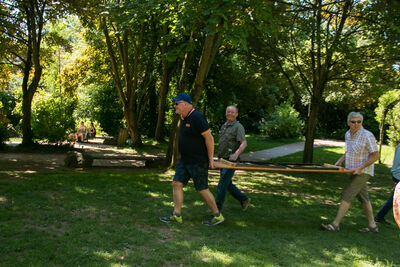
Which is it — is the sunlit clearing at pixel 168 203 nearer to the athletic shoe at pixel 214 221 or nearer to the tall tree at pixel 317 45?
the athletic shoe at pixel 214 221

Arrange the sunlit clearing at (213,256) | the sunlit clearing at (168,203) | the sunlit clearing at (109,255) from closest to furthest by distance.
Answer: the sunlit clearing at (109,255) → the sunlit clearing at (213,256) → the sunlit clearing at (168,203)

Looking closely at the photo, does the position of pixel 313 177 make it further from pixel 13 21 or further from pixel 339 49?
pixel 13 21

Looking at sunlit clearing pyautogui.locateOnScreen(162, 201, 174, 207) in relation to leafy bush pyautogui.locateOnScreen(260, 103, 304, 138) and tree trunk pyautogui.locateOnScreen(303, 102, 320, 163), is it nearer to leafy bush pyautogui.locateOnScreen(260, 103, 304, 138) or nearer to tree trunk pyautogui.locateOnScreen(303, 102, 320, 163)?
tree trunk pyautogui.locateOnScreen(303, 102, 320, 163)

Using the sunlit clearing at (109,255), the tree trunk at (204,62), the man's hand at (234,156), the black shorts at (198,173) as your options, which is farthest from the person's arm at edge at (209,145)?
the tree trunk at (204,62)

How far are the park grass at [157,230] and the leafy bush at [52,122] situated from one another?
696 cm

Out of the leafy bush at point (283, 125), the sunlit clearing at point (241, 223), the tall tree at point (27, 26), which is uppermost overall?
the tall tree at point (27, 26)

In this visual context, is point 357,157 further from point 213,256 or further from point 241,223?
point 213,256

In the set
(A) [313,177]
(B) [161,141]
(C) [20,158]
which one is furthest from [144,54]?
(A) [313,177]

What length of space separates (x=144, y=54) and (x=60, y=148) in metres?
7.38

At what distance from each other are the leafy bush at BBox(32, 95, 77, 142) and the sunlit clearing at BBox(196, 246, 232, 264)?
12308mm

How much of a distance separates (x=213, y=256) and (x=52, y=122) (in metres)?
12.7

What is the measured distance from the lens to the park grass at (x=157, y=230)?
156 inches

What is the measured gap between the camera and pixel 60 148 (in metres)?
15.0

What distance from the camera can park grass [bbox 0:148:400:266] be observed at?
3951mm
